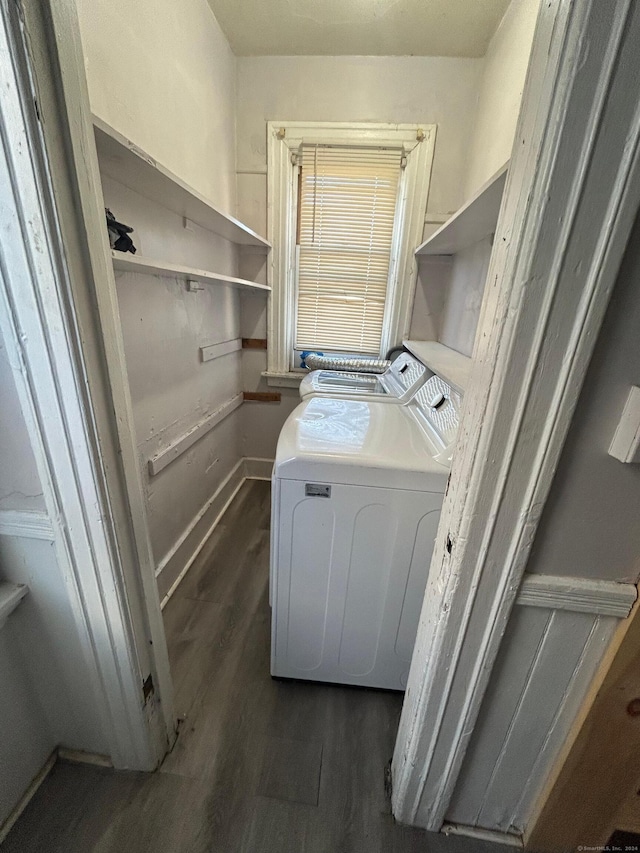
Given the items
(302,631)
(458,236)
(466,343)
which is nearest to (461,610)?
(302,631)

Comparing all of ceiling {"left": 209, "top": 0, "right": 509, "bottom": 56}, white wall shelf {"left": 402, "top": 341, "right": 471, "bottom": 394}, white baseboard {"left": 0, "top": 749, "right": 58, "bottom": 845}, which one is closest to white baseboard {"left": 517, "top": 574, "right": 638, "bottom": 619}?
white wall shelf {"left": 402, "top": 341, "right": 471, "bottom": 394}

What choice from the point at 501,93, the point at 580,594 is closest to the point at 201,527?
the point at 580,594

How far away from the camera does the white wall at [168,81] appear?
1.07 m

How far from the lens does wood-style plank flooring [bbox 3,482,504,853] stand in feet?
3.05

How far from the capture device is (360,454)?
3.46 ft

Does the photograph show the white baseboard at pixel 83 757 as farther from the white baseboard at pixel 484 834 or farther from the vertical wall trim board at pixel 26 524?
the white baseboard at pixel 484 834

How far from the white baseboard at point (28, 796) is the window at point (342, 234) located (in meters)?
2.13

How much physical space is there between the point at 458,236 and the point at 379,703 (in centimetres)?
206

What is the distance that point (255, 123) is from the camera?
2104mm

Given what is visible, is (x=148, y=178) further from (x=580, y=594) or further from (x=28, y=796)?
(x=28, y=796)

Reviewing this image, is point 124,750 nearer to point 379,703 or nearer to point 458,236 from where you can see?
point 379,703

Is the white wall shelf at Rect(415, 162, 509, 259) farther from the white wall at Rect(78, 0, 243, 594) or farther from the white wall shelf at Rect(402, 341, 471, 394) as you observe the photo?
the white wall at Rect(78, 0, 243, 594)

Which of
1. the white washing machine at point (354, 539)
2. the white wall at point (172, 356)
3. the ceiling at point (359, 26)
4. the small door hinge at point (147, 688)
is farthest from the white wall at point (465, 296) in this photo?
the small door hinge at point (147, 688)

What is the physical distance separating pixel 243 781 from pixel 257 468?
1.93m
